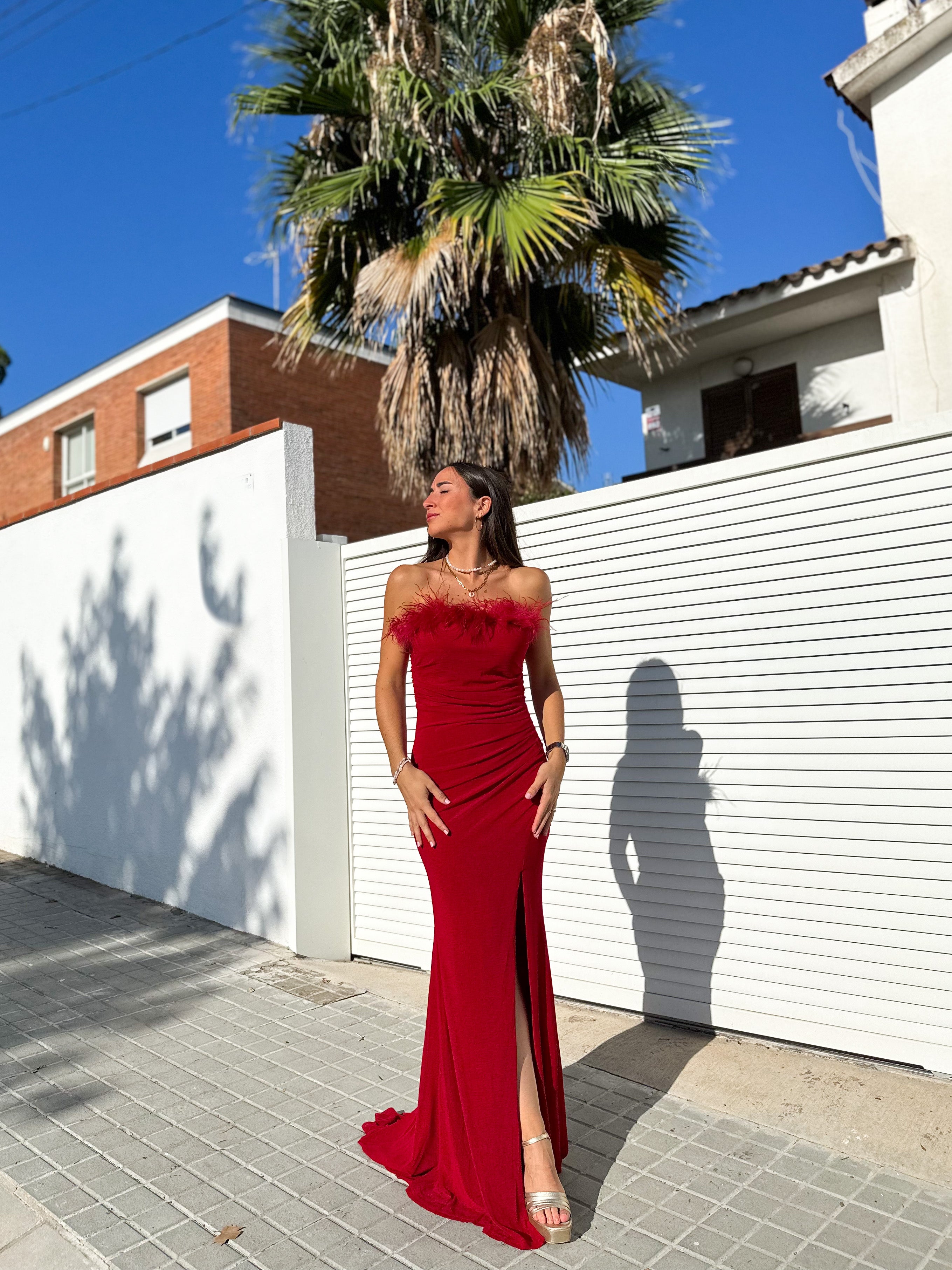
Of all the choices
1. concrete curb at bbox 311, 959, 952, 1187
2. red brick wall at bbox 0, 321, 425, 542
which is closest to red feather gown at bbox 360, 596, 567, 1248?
concrete curb at bbox 311, 959, 952, 1187

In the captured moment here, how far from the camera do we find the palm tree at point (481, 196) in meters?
7.25

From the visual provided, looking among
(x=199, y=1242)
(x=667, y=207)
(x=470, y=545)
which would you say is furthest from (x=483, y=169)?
(x=199, y=1242)

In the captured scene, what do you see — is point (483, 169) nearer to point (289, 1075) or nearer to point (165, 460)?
point (165, 460)

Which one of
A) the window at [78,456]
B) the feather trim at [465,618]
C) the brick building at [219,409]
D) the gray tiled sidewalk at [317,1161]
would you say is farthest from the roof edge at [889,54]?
the window at [78,456]

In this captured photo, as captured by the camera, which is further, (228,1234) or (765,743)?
(765,743)

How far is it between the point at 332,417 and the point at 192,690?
12.6 m

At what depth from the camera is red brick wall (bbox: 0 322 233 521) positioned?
53.9ft

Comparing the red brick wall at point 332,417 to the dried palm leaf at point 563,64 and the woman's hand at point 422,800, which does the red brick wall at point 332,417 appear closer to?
the dried palm leaf at point 563,64

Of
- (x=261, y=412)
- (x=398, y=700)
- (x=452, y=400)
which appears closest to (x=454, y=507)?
(x=398, y=700)

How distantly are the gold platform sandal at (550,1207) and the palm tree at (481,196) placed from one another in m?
5.71

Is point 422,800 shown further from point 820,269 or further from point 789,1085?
point 820,269

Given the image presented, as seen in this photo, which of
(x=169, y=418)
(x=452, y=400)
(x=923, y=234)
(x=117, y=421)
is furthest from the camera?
(x=117, y=421)

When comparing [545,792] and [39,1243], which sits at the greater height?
[545,792]

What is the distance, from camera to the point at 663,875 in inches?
165
